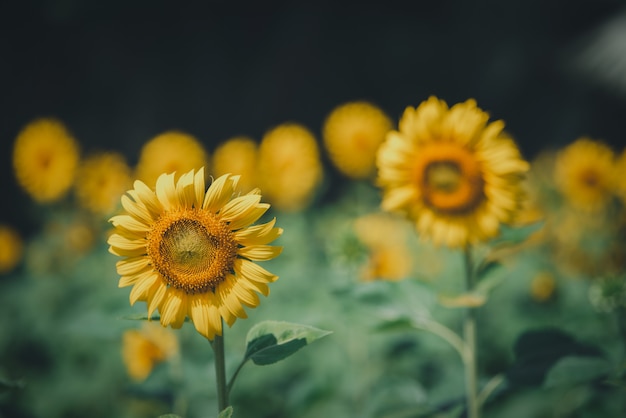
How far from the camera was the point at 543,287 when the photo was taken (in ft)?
8.21

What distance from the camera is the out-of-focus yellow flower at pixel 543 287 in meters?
2.50

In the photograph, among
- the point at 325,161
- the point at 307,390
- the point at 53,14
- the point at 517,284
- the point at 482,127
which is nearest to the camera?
the point at 482,127

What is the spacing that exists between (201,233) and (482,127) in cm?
80

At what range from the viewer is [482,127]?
4.42ft

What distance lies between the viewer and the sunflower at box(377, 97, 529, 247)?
1356mm

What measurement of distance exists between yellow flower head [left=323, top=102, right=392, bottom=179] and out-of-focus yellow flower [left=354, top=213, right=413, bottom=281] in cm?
27

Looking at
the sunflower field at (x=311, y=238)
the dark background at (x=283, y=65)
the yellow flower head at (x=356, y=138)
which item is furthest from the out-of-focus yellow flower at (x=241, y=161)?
the dark background at (x=283, y=65)

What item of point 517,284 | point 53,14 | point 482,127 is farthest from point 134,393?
point 53,14

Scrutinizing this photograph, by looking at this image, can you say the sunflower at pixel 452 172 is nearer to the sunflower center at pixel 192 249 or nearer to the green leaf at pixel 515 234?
the green leaf at pixel 515 234

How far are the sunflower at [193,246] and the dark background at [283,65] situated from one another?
16.2 ft

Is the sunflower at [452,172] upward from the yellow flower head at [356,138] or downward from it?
downward

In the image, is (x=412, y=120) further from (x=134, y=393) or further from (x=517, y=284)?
(x=517, y=284)

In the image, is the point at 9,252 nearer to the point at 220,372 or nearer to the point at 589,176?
the point at 220,372

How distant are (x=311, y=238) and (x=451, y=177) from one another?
6.45 feet
